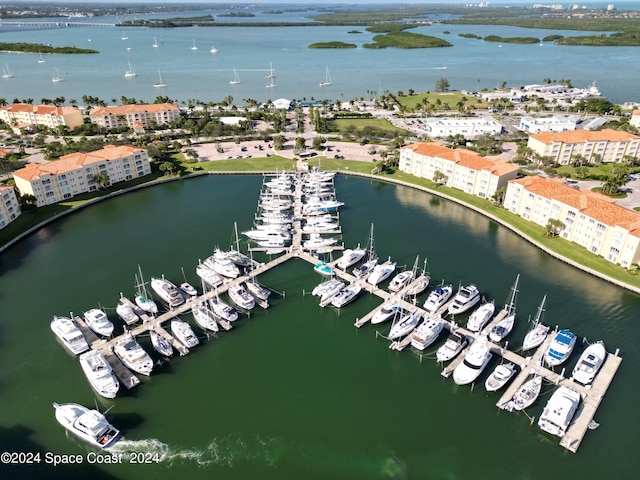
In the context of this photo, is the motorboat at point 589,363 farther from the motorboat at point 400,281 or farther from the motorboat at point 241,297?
the motorboat at point 241,297

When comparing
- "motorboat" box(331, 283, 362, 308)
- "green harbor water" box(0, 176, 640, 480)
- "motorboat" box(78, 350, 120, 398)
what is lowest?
"green harbor water" box(0, 176, 640, 480)

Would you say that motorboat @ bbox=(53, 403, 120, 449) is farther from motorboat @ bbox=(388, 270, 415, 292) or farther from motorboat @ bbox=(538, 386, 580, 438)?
motorboat @ bbox=(538, 386, 580, 438)

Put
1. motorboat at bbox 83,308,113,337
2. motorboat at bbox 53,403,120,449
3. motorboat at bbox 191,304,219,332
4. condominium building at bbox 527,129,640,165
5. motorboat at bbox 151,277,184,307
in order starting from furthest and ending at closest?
1. condominium building at bbox 527,129,640,165
2. motorboat at bbox 151,277,184,307
3. motorboat at bbox 191,304,219,332
4. motorboat at bbox 83,308,113,337
5. motorboat at bbox 53,403,120,449

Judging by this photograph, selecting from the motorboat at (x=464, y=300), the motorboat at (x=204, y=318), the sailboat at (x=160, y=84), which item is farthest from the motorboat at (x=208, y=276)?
the sailboat at (x=160, y=84)

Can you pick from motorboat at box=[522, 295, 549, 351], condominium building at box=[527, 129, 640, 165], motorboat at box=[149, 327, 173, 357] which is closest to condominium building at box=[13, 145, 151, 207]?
motorboat at box=[149, 327, 173, 357]

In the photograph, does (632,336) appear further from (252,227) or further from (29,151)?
(29,151)

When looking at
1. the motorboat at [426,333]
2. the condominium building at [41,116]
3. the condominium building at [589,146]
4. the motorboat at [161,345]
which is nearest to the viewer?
the motorboat at [161,345]

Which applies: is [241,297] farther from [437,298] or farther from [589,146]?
[589,146]
